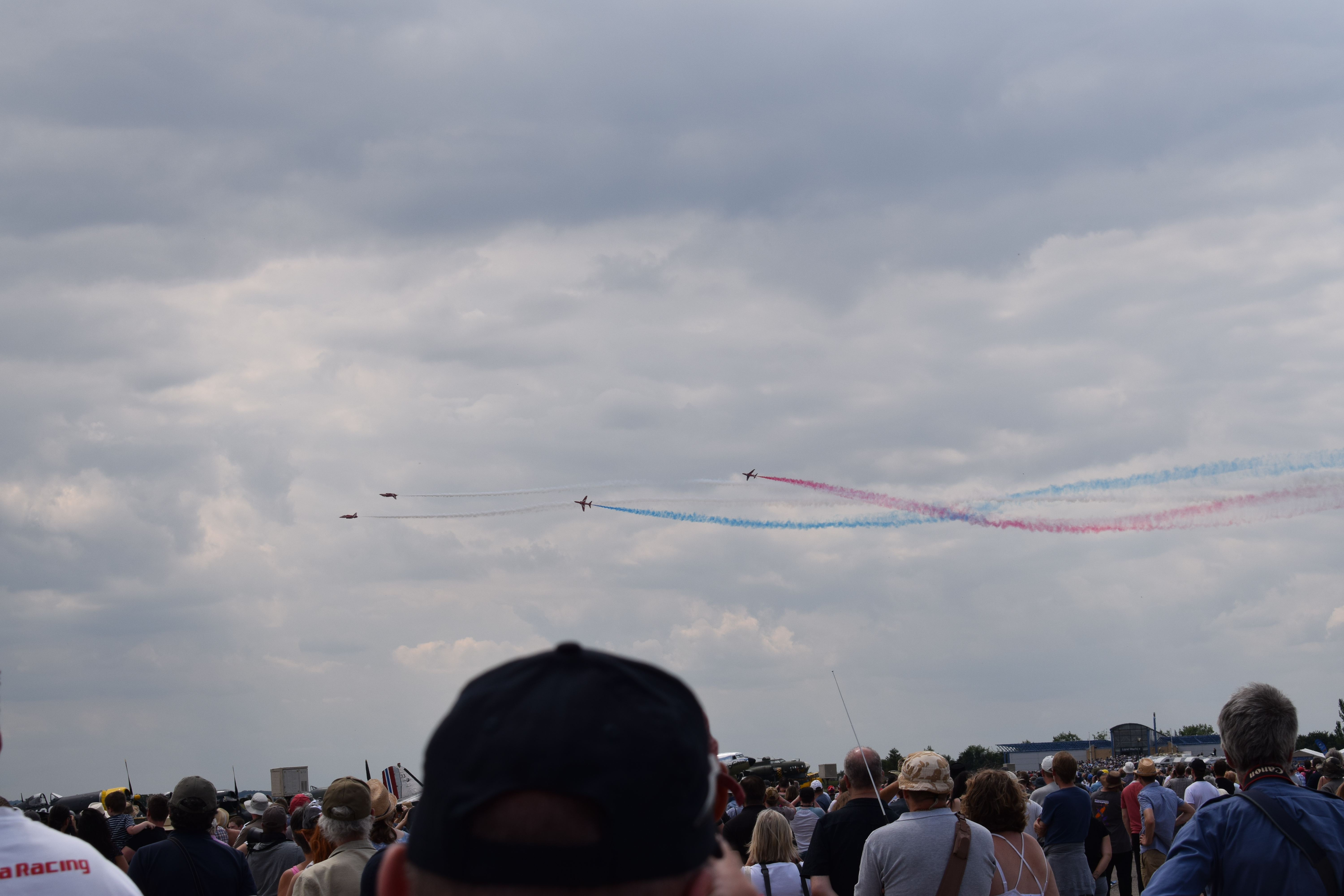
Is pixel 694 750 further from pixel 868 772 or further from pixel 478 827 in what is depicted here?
pixel 868 772

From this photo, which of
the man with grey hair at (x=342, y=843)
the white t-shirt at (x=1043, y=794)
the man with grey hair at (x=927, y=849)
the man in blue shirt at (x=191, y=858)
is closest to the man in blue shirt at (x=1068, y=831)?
the white t-shirt at (x=1043, y=794)

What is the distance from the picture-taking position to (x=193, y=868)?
285 inches

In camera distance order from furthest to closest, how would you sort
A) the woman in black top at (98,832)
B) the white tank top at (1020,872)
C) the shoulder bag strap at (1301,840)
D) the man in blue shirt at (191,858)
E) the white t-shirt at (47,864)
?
the woman in black top at (98,832) < the man in blue shirt at (191,858) < the white tank top at (1020,872) < the shoulder bag strap at (1301,840) < the white t-shirt at (47,864)

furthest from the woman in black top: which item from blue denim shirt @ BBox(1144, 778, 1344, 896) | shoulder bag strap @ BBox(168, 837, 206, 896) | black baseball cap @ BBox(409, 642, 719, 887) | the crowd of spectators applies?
black baseball cap @ BBox(409, 642, 719, 887)

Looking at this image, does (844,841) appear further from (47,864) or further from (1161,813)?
(1161,813)

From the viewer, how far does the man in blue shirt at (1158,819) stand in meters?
13.3

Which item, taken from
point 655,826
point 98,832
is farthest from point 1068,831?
point 655,826

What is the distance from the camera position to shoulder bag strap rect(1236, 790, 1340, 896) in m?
4.76

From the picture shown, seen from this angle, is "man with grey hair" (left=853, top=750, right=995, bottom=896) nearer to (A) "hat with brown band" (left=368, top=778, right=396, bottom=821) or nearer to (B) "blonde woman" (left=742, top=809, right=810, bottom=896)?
(B) "blonde woman" (left=742, top=809, right=810, bottom=896)

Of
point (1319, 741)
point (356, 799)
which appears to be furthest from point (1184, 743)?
point (356, 799)

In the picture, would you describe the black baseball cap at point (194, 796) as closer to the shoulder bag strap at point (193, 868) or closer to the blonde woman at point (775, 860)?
the shoulder bag strap at point (193, 868)

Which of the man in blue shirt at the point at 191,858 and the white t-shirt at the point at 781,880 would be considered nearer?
the man in blue shirt at the point at 191,858

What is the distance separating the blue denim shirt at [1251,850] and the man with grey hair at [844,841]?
2703 millimetres

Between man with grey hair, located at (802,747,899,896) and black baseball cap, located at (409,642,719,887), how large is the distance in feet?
20.9
